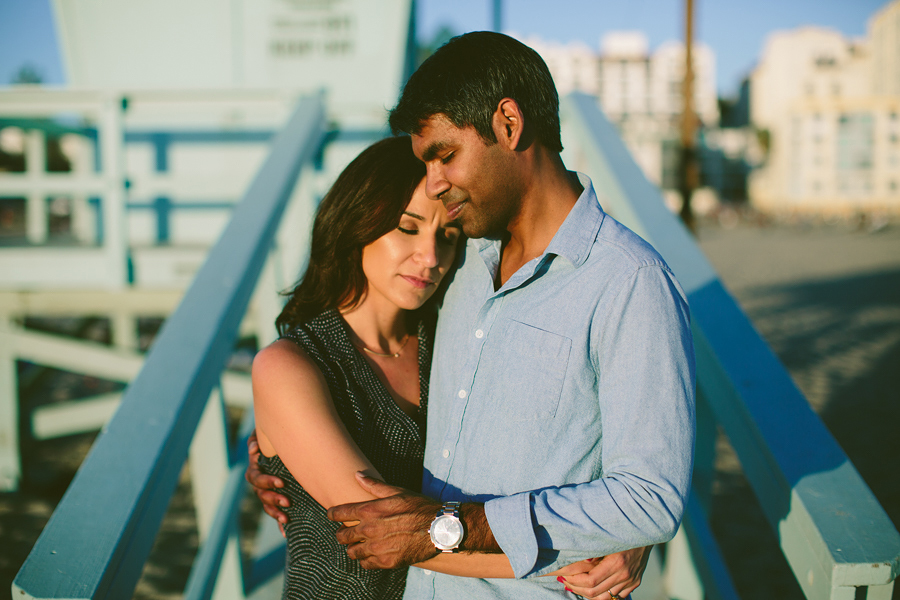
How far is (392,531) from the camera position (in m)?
1.23

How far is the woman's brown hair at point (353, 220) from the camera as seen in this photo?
1669 mm

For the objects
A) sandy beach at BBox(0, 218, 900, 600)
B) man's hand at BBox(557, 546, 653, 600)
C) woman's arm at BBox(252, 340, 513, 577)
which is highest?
woman's arm at BBox(252, 340, 513, 577)

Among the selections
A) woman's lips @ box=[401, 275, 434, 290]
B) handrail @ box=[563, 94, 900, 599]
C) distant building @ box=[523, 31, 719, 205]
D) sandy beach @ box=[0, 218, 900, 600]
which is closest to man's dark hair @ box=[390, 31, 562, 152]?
woman's lips @ box=[401, 275, 434, 290]

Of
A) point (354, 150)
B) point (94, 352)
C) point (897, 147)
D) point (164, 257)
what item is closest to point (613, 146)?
point (164, 257)

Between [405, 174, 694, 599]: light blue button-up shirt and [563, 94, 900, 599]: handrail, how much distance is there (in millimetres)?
393

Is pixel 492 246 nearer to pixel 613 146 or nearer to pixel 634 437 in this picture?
pixel 634 437

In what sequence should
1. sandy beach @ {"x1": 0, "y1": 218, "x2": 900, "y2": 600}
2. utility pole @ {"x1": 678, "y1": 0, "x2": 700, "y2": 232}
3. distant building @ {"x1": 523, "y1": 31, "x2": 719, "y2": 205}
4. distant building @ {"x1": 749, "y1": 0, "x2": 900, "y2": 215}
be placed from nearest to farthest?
sandy beach @ {"x1": 0, "y1": 218, "x2": 900, "y2": 600} < utility pole @ {"x1": 678, "y1": 0, "x2": 700, "y2": 232} < distant building @ {"x1": 749, "y1": 0, "x2": 900, "y2": 215} < distant building @ {"x1": 523, "y1": 31, "x2": 719, "y2": 205}

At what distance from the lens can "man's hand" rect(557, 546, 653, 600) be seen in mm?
1223

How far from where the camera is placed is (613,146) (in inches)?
102

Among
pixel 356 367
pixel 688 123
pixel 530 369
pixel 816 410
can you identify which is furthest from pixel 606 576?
pixel 688 123

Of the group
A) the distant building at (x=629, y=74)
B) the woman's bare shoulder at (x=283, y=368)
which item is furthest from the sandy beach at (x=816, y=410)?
the distant building at (x=629, y=74)

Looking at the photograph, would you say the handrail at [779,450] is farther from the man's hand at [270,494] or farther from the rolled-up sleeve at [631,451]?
the man's hand at [270,494]

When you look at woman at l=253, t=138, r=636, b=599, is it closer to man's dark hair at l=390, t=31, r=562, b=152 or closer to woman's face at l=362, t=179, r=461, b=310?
woman's face at l=362, t=179, r=461, b=310

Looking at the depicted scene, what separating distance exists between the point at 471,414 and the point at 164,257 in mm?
3426
